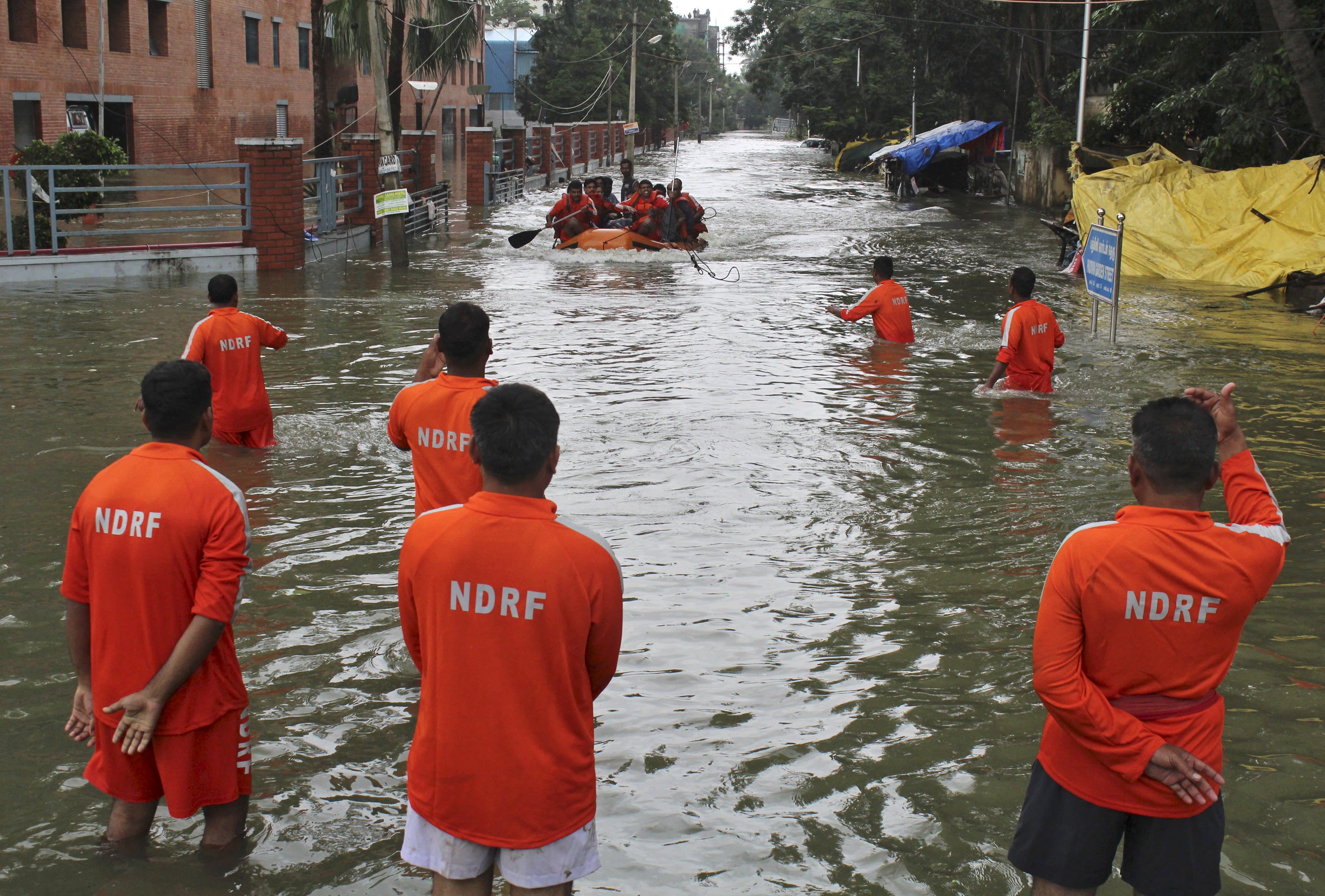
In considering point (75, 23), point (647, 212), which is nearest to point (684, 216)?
point (647, 212)

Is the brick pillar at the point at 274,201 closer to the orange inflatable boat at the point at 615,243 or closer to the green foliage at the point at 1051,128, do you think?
the orange inflatable boat at the point at 615,243

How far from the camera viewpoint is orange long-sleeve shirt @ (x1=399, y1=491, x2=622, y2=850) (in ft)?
9.30

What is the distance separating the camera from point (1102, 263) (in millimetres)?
13531

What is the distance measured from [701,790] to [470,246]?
20.3 m

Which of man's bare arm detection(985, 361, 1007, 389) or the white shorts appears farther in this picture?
man's bare arm detection(985, 361, 1007, 389)

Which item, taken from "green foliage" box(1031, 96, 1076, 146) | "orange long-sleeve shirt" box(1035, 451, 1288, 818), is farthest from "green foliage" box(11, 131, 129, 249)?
"green foliage" box(1031, 96, 1076, 146)

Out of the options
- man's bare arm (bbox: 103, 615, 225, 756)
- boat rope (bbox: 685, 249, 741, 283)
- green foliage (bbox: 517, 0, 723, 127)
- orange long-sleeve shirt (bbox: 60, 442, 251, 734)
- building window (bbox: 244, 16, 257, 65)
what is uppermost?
green foliage (bbox: 517, 0, 723, 127)

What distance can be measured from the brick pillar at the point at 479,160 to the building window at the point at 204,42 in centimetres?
717

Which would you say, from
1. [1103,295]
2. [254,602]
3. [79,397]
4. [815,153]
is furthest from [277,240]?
[815,153]

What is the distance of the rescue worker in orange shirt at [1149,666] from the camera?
3.03m

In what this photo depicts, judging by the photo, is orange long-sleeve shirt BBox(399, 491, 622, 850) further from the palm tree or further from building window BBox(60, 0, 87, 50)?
building window BBox(60, 0, 87, 50)

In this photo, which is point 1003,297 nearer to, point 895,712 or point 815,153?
point 895,712

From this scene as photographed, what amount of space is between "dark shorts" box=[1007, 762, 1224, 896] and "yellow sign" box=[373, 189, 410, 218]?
17054 millimetres

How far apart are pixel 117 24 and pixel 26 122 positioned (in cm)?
467
